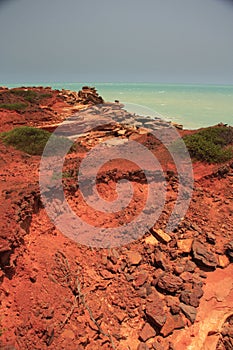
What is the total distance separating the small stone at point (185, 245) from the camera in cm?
731

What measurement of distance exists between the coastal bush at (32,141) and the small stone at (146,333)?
8511 mm

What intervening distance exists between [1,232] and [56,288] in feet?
5.52

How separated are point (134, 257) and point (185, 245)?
153 centimetres

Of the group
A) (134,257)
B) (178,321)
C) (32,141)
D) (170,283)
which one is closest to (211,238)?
(170,283)

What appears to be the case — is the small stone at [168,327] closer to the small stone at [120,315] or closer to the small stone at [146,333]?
the small stone at [146,333]

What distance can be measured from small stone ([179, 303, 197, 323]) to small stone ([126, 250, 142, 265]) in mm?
1473

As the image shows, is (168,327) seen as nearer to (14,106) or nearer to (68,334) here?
(68,334)

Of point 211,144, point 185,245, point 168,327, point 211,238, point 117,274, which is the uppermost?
point 211,144

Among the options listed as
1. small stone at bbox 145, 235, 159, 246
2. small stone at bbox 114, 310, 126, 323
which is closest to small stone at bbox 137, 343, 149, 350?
small stone at bbox 114, 310, 126, 323

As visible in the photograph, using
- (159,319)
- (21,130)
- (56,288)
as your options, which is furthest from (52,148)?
(159,319)

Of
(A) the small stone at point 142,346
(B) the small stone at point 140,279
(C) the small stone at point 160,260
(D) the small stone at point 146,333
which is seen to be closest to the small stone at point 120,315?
(D) the small stone at point 146,333

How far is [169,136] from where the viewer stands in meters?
14.4

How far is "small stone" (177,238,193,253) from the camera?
288 inches

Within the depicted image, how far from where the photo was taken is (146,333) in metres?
5.52
